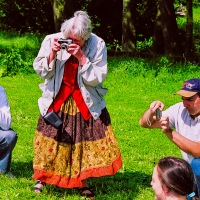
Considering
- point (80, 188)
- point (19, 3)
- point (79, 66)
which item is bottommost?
point (19, 3)

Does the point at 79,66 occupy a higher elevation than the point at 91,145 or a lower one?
higher

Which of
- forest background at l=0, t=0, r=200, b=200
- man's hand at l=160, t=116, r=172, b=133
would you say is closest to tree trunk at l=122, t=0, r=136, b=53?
forest background at l=0, t=0, r=200, b=200

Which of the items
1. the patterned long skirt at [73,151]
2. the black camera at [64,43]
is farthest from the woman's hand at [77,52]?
the patterned long skirt at [73,151]

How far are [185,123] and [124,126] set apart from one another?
438 cm

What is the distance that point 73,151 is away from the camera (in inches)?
241

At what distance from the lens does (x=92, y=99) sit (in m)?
6.04

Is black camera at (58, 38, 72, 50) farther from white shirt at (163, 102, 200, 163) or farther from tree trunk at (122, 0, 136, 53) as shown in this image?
tree trunk at (122, 0, 136, 53)

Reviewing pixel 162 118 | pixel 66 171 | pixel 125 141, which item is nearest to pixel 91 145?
pixel 66 171

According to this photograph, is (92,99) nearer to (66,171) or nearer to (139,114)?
(66,171)

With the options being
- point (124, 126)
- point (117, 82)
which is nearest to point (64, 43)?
point (124, 126)

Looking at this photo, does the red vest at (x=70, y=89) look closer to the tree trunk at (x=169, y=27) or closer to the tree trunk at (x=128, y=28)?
the tree trunk at (x=169, y=27)

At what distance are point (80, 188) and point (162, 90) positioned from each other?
6710 mm

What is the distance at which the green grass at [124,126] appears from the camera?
645 cm

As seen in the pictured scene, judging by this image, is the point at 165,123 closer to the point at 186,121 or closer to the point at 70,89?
the point at 186,121
